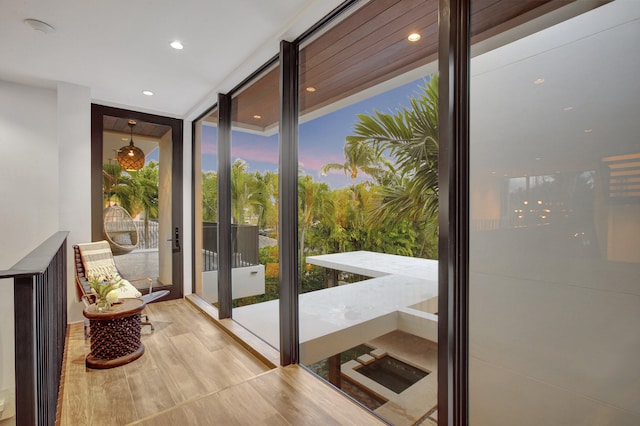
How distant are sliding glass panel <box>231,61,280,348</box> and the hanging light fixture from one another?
177 cm

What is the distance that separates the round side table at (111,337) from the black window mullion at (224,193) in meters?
1.00

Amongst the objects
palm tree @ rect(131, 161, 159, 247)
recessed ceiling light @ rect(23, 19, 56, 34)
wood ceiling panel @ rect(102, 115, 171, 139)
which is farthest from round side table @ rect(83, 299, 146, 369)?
wood ceiling panel @ rect(102, 115, 171, 139)

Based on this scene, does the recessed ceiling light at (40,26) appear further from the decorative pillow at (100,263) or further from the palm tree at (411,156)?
the palm tree at (411,156)

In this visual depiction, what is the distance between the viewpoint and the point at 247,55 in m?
2.93

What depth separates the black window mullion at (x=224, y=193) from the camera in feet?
12.2

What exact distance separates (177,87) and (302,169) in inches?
88.6

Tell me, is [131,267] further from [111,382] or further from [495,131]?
[495,131]

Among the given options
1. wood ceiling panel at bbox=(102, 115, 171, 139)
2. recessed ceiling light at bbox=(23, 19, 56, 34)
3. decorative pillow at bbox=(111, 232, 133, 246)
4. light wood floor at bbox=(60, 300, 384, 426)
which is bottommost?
light wood floor at bbox=(60, 300, 384, 426)

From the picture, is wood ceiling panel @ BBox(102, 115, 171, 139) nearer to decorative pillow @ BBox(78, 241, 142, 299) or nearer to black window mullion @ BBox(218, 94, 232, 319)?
black window mullion @ BBox(218, 94, 232, 319)

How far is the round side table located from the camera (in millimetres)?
2717

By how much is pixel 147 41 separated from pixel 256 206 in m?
1.70

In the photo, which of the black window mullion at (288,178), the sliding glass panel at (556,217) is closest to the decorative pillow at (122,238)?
the black window mullion at (288,178)

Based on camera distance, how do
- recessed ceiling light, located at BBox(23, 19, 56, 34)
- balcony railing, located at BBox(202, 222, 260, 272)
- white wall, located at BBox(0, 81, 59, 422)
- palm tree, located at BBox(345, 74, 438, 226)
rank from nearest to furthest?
1. palm tree, located at BBox(345, 74, 438, 226)
2. recessed ceiling light, located at BBox(23, 19, 56, 34)
3. balcony railing, located at BBox(202, 222, 260, 272)
4. white wall, located at BBox(0, 81, 59, 422)

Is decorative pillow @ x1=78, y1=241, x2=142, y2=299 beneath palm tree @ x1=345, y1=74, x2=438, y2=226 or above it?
beneath
